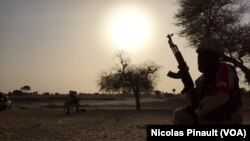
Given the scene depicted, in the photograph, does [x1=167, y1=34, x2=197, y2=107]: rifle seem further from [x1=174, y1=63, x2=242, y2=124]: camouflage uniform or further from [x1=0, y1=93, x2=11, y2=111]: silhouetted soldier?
[x1=0, y1=93, x2=11, y2=111]: silhouetted soldier

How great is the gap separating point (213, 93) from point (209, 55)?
0.48 m

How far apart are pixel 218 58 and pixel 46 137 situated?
11.9 metres

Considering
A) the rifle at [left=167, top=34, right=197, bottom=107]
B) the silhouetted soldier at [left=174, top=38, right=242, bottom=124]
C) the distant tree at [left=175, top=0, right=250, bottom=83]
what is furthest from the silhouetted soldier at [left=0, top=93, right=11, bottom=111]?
the silhouetted soldier at [left=174, top=38, right=242, bottom=124]

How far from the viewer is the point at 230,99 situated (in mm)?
5723

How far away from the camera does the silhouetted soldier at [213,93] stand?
562cm

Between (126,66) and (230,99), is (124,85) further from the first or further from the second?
(230,99)

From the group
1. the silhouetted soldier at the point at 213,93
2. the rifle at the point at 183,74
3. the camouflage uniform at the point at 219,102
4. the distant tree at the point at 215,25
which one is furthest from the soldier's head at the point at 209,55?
the distant tree at the point at 215,25

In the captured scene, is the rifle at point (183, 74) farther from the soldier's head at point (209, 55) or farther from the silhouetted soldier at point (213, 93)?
the soldier's head at point (209, 55)

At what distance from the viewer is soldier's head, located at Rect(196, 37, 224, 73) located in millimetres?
5914

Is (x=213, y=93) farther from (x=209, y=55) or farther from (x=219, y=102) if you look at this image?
(x=209, y=55)

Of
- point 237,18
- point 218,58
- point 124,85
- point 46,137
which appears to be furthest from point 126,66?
point 218,58

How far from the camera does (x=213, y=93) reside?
566 cm

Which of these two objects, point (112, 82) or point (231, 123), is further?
point (112, 82)

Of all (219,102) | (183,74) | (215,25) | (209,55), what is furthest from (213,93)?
(215,25)
